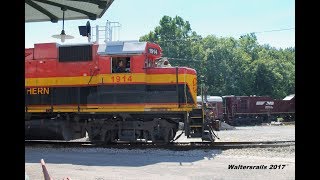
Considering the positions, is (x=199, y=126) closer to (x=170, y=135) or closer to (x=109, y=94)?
(x=170, y=135)

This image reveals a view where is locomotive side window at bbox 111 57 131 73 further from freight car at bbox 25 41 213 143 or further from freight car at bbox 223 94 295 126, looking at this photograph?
freight car at bbox 223 94 295 126

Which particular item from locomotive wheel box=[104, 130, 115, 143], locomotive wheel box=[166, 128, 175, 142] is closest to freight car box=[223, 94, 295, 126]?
locomotive wheel box=[166, 128, 175, 142]

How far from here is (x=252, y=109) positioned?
39.4 m

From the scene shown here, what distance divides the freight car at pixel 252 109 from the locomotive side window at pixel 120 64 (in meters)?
24.8

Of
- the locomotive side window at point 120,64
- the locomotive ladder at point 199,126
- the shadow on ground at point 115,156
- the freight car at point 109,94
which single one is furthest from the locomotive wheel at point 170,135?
the locomotive side window at point 120,64

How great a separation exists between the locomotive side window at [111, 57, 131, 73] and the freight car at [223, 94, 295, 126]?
24766mm

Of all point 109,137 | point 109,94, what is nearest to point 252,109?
point 109,137

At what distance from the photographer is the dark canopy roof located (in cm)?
342

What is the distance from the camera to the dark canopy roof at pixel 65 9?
11.2ft

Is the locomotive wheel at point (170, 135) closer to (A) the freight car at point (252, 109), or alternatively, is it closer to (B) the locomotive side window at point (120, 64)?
(B) the locomotive side window at point (120, 64)
